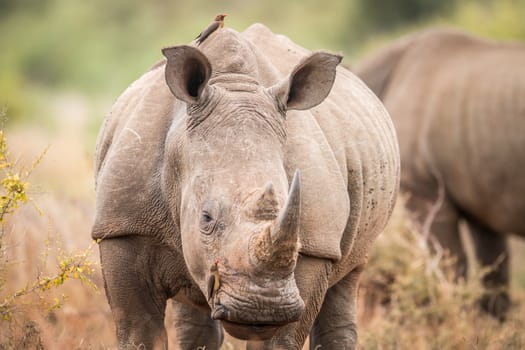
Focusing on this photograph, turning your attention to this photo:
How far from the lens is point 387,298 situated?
9461mm

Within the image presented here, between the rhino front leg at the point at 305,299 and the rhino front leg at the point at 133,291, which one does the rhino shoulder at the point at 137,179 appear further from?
the rhino front leg at the point at 305,299

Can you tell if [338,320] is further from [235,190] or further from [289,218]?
[289,218]

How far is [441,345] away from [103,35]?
1278 inches

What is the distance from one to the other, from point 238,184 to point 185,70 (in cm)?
65

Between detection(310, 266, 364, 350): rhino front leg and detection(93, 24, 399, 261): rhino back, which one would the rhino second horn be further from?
detection(310, 266, 364, 350): rhino front leg

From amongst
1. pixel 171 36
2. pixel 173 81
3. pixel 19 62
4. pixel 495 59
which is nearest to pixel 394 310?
pixel 495 59

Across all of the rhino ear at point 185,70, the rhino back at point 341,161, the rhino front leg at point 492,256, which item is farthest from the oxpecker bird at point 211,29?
the rhino front leg at point 492,256

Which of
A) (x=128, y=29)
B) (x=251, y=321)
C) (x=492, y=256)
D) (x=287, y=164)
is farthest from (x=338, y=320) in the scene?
(x=128, y=29)

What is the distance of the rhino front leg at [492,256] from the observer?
10281 millimetres

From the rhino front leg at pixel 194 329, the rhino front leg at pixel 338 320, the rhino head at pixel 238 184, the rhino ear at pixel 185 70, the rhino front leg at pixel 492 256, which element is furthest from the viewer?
the rhino front leg at pixel 492 256

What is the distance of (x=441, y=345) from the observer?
25.5ft

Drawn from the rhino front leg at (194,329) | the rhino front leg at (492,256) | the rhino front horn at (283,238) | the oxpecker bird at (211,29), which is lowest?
the rhino front leg at (492,256)

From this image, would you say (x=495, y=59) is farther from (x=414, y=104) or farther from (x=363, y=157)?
(x=363, y=157)

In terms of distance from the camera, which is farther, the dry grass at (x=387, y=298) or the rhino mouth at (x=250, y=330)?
the dry grass at (x=387, y=298)
